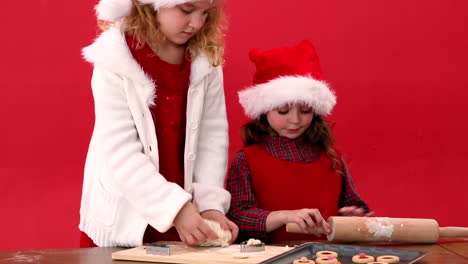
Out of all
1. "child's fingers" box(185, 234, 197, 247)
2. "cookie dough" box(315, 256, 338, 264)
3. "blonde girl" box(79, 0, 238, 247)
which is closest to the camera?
"cookie dough" box(315, 256, 338, 264)

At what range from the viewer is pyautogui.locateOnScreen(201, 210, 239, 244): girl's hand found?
162cm

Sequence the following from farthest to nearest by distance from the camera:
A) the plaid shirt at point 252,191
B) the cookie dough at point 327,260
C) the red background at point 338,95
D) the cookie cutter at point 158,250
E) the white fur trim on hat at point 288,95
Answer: the red background at point 338,95 < the white fur trim on hat at point 288,95 < the plaid shirt at point 252,191 < the cookie cutter at point 158,250 < the cookie dough at point 327,260

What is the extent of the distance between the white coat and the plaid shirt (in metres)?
0.12

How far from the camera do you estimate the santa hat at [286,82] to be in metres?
1.96

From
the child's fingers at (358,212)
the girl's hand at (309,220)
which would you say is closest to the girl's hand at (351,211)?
the child's fingers at (358,212)

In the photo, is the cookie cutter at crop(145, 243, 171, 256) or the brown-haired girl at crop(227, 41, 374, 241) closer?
the cookie cutter at crop(145, 243, 171, 256)

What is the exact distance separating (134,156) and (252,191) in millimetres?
444

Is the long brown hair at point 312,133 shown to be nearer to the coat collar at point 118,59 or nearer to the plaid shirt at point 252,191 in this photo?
the plaid shirt at point 252,191

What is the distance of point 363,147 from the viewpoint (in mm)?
2332

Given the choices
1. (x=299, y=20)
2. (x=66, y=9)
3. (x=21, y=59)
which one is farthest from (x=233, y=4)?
(x=21, y=59)

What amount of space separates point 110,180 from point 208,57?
14.0 inches

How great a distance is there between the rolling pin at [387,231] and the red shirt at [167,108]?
0.39 metres

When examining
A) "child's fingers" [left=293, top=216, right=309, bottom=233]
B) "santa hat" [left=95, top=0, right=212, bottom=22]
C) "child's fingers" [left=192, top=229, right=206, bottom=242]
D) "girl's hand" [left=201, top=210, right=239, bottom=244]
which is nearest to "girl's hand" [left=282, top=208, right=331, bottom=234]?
"child's fingers" [left=293, top=216, right=309, bottom=233]

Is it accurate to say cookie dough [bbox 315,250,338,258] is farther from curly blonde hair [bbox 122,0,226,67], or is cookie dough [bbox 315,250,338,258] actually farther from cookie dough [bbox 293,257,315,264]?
curly blonde hair [bbox 122,0,226,67]
